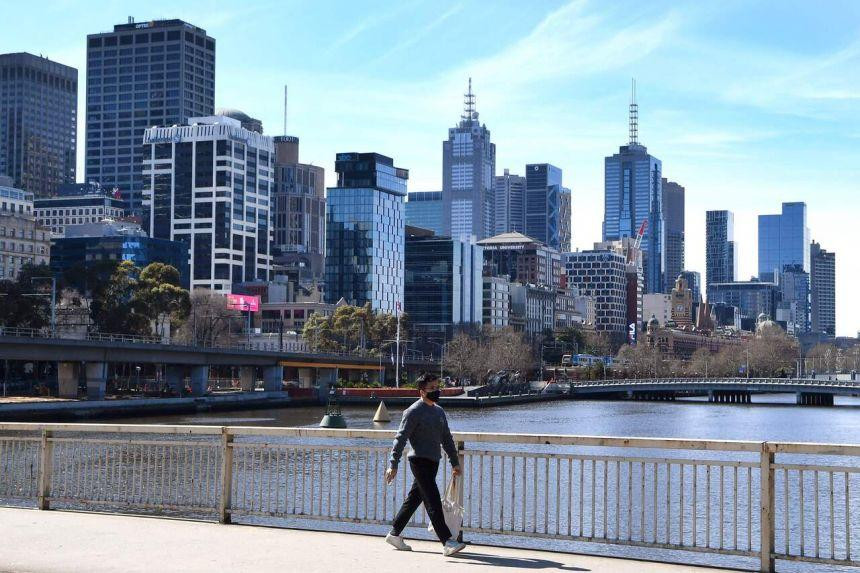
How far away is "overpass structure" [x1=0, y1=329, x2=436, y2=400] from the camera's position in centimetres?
10419

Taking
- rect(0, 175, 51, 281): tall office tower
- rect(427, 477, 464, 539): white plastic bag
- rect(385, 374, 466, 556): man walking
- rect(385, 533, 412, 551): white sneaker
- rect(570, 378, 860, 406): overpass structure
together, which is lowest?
rect(570, 378, 860, 406): overpass structure

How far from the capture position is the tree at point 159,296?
132 meters

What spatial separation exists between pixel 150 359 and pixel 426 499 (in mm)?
105801

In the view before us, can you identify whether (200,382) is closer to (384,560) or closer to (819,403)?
(819,403)

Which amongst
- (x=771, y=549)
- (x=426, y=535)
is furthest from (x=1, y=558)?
(x=426, y=535)

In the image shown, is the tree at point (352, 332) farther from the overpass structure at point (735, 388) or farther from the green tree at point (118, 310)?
the green tree at point (118, 310)

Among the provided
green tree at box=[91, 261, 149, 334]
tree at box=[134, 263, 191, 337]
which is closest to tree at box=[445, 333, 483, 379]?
tree at box=[134, 263, 191, 337]

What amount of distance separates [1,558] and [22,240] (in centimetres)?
18626

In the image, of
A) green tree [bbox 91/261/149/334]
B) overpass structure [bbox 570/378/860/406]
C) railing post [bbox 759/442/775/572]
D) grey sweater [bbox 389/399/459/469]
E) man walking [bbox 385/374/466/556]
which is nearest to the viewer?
railing post [bbox 759/442/775/572]

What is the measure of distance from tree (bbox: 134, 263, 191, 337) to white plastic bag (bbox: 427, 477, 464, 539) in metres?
119

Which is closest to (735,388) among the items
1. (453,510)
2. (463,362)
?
(463,362)

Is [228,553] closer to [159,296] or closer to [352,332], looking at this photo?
[159,296]

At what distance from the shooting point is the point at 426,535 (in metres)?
26.6

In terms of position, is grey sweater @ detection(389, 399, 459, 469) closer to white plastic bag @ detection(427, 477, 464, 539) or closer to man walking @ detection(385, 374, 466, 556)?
man walking @ detection(385, 374, 466, 556)
